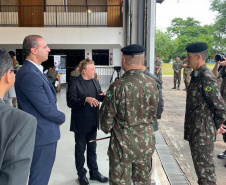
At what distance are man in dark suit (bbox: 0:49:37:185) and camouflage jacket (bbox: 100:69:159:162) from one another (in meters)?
1.17

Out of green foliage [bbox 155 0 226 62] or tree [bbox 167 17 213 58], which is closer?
green foliage [bbox 155 0 226 62]

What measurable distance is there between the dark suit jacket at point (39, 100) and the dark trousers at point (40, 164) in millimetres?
67

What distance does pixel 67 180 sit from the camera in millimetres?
3162

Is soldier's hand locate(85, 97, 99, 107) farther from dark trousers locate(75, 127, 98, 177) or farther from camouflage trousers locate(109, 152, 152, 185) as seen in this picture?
camouflage trousers locate(109, 152, 152, 185)

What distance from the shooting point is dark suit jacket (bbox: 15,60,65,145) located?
203 cm

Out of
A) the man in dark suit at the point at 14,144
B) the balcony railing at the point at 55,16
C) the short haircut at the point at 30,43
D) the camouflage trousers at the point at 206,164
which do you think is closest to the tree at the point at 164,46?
the balcony railing at the point at 55,16

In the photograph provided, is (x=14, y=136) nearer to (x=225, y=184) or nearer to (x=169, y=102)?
(x=225, y=184)

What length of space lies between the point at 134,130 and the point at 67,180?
1.57 m

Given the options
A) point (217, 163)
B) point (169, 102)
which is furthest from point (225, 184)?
point (169, 102)

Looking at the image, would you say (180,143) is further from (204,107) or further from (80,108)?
(80,108)

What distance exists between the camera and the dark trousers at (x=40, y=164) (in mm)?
2109

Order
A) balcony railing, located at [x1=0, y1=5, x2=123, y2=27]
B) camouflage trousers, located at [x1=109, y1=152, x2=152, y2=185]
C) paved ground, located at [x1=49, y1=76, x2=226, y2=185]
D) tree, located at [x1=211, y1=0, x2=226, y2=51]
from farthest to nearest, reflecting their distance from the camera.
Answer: tree, located at [x1=211, y1=0, x2=226, y2=51] → balcony railing, located at [x1=0, y1=5, x2=123, y2=27] → paved ground, located at [x1=49, y1=76, x2=226, y2=185] → camouflage trousers, located at [x1=109, y1=152, x2=152, y2=185]

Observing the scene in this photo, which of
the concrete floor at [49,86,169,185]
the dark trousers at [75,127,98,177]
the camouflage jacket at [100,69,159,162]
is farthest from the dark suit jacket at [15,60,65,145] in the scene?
the concrete floor at [49,86,169,185]

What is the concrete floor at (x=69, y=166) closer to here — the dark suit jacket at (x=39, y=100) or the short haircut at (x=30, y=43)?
the dark suit jacket at (x=39, y=100)
